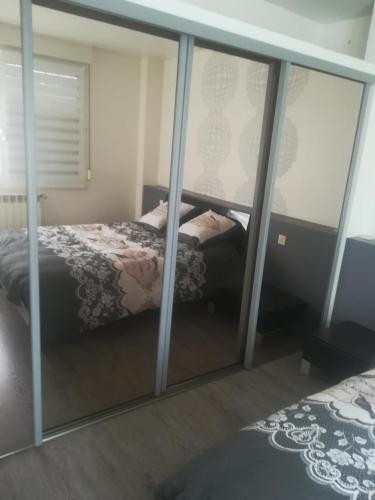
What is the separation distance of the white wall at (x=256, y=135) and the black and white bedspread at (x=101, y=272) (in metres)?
0.47

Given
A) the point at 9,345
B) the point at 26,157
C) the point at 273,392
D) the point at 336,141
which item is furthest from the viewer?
the point at 336,141

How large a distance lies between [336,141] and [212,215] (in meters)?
1.14

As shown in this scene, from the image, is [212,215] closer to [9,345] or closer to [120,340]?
[120,340]

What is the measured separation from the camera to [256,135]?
2.44 m

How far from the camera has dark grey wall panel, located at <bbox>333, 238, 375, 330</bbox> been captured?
9.06 ft

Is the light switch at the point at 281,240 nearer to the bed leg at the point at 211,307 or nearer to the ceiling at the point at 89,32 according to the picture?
the bed leg at the point at 211,307

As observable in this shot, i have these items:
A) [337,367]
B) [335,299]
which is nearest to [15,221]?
[337,367]

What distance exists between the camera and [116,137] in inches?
87.5

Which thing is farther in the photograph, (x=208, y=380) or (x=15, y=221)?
(x=208, y=380)

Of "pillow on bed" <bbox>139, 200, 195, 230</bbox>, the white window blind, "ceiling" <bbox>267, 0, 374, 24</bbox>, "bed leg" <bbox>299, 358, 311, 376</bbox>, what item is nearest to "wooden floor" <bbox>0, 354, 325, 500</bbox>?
"bed leg" <bbox>299, 358, 311, 376</bbox>

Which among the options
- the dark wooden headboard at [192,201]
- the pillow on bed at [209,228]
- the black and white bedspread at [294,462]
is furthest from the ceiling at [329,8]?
the black and white bedspread at [294,462]

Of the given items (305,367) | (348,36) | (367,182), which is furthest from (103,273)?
(348,36)

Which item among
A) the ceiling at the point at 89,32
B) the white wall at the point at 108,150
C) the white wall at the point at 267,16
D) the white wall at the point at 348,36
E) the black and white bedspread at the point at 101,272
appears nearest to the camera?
the ceiling at the point at 89,32

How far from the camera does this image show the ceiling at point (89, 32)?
1608 millimetres
